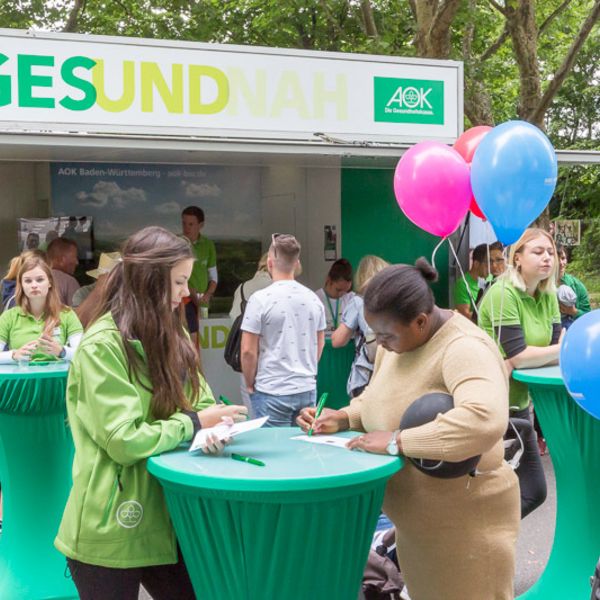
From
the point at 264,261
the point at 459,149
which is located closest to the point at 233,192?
the point at 264,261

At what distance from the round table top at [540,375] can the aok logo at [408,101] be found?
3.50 metres

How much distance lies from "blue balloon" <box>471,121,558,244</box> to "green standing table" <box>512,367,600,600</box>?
0.74 m

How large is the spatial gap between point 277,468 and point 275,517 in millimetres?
130

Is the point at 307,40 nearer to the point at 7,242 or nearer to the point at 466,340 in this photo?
the point at 7,242

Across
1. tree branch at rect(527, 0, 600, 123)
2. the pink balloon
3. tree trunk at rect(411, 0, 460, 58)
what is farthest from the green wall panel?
tree branch at rect(527, 0, 600, 123)

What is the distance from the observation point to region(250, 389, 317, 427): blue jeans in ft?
17.8

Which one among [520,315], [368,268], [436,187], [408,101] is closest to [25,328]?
[436,187]

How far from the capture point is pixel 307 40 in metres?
14.6

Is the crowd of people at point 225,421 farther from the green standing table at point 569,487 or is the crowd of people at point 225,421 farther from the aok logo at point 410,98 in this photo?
the aok logo at point 410,98

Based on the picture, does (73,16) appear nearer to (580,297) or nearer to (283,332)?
(580,297)

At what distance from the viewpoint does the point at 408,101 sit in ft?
23.6

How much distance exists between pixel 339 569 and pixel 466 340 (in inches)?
29.7

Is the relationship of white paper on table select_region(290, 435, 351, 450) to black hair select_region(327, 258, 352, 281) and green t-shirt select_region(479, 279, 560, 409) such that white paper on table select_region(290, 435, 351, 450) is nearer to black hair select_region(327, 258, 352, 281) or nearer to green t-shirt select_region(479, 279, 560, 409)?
green t-shirt select_region(479, 279, 560, 409)

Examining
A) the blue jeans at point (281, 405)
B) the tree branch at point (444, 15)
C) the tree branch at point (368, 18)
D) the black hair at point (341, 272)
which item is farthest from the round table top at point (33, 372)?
the tree branch at point (368, 18)
